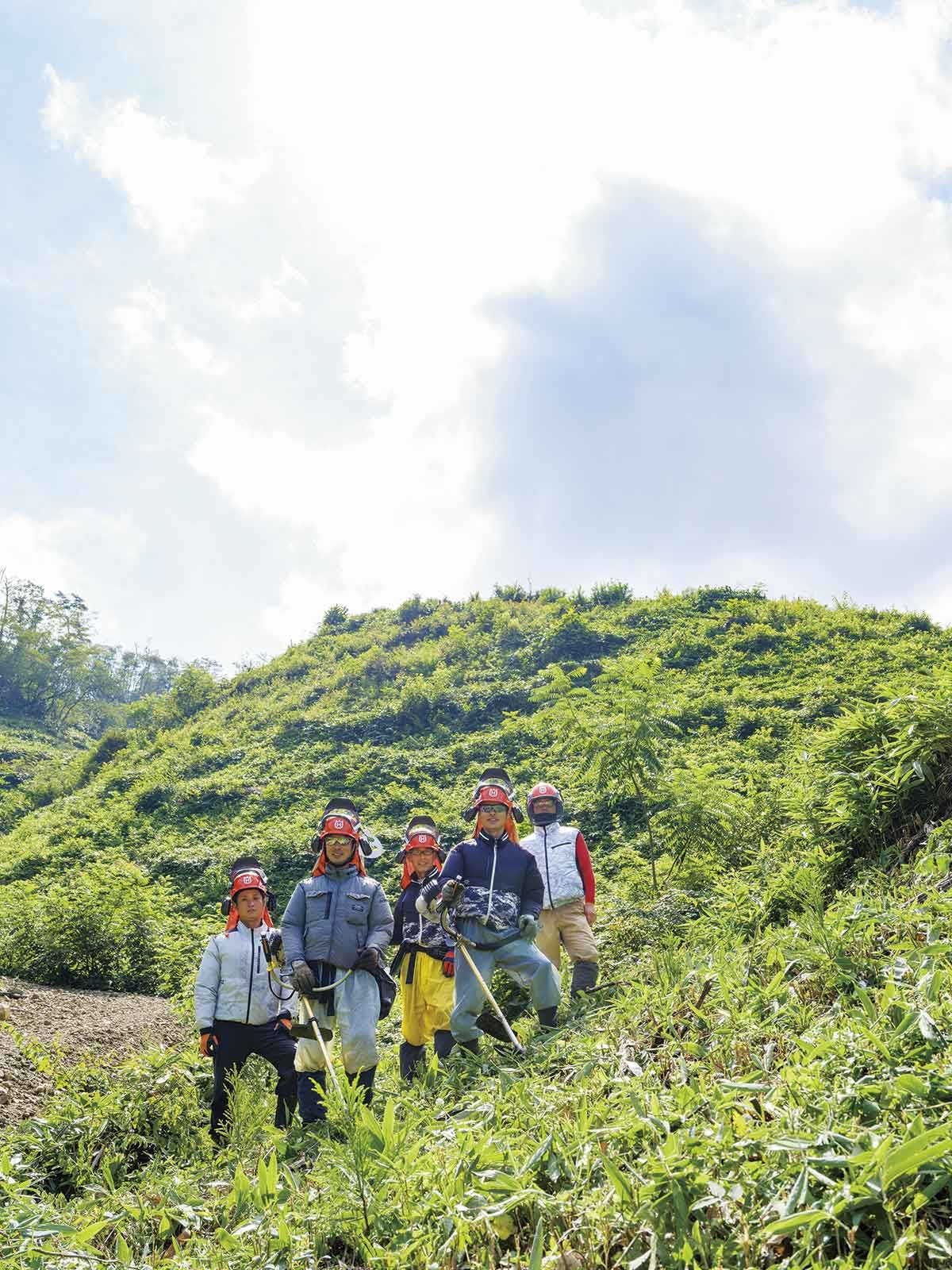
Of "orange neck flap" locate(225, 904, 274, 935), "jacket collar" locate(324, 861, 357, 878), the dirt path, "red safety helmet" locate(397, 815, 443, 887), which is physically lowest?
the dirt path

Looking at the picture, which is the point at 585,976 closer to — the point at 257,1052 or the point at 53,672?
the point at 257,1052

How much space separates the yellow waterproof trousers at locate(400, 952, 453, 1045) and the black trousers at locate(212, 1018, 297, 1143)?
2.81 feet

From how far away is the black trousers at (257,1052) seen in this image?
483 cm

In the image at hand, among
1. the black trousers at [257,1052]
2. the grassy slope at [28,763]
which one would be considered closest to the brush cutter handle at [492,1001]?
the black trousers at [257,1052]

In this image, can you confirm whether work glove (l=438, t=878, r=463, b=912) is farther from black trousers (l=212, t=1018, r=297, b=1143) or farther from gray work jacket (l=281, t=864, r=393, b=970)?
black trousers (l=212, t=1018, r=297, b=1143)

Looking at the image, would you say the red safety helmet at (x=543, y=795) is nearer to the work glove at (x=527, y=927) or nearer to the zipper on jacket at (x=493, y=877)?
the zipper on jacket at (x=493, y=877)

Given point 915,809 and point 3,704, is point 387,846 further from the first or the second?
point 3,704

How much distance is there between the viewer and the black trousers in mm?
4832

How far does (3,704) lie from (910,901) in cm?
5767

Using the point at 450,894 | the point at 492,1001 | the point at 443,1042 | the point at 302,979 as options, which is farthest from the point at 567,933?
the point at 302,979

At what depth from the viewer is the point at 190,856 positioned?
13.6 meters

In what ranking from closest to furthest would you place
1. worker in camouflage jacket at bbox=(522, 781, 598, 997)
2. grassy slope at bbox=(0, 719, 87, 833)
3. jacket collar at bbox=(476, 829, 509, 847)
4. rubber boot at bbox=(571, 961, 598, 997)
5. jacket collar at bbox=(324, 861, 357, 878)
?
jacket collar at bbox=(324, 861, 357, 878) → jacket collar at bbox=(476, 829, 509, 847) → rubber boot at bbox=(571, 961, 598, 997) → worker in camouflage jacket at bbox=(522, 781, 598, 997) → grassy slope at bbox=(0, 719, 87, 833)

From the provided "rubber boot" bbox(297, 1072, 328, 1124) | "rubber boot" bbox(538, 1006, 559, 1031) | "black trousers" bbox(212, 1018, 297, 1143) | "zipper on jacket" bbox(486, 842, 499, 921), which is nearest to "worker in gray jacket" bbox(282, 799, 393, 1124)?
"rubber boot" bbox(297, 1072, 328, 1124)

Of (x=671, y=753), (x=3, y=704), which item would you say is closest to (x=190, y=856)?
(x=671, y=753)
